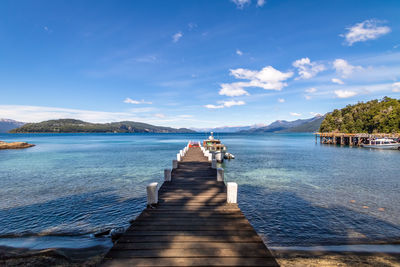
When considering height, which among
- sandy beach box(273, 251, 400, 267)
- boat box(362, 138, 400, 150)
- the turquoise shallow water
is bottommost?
the turquoise shallow water

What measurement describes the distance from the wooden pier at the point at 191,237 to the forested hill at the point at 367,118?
90.3 meters

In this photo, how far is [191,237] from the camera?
6543mm

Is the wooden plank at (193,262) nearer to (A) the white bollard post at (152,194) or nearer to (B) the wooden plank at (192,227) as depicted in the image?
(B) the wooden plank at (192,227)

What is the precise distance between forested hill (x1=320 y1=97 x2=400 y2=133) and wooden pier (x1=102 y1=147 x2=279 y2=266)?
9028 centimetres

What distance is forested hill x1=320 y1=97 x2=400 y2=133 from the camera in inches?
2751

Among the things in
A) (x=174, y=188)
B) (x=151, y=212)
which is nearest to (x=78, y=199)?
(x=174, y=188)

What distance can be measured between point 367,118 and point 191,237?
101320mm

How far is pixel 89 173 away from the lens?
2588cm

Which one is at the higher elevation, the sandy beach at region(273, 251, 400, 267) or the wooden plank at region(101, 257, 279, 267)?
the wooden plank at region(101, 257, 279, 267)

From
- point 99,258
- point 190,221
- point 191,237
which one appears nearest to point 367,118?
point 190,221

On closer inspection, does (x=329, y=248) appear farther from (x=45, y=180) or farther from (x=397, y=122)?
(x=397, y=122)

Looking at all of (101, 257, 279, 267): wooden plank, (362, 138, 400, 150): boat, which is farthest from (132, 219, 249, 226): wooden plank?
(362, 138, 400, 150): boat

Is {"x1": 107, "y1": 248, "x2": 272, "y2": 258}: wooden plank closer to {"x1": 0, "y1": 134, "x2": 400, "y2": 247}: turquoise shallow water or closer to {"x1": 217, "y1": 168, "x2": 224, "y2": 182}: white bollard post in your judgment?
{"x1": 0, "y1": 134, "x2": 400, "y2": 247}: turquoise shallow water

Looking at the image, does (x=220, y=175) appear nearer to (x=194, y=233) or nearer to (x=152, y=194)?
(x=152, y=194)
